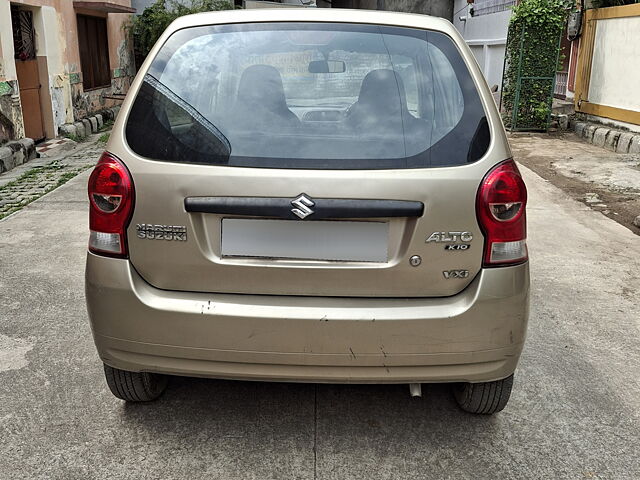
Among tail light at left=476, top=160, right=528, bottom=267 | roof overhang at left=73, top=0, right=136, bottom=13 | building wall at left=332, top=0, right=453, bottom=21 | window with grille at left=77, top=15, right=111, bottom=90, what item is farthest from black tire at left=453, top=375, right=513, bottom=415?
building wall at left=332, top=0, right=453, bottom=21

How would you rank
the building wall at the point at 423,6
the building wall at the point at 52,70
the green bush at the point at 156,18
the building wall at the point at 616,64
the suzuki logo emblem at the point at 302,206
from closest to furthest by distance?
the suzuki logo emblem at the point at 302,206 → the building wall at the point at 52,70 → the building wall at the point at 616,64 → the green bush at the point at 156,18 → the building wall at the point at 423,6

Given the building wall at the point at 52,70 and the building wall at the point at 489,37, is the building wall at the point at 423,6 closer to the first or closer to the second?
the building wall at the point at 489,37

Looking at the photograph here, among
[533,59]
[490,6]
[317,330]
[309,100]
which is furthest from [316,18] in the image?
[490,6]

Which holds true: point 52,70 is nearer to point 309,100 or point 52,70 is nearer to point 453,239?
point 309,100

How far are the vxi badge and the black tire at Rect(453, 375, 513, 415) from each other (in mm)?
689

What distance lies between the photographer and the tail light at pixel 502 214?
246 cm

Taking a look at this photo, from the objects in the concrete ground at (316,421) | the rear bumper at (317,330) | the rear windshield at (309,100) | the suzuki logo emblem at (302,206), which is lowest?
the concrete ground at (316,421)

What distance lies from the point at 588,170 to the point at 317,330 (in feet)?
26.6

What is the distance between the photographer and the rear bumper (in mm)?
2453

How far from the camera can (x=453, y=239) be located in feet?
8.03

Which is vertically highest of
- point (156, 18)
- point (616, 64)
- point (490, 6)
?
point (490, 6)

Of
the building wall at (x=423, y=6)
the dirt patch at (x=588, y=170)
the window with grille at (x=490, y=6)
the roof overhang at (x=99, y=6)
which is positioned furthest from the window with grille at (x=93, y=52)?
the building wall at (x=423, y=6)

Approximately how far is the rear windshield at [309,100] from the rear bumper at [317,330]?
1.64 ft

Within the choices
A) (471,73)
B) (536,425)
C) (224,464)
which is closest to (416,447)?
(536,425)
